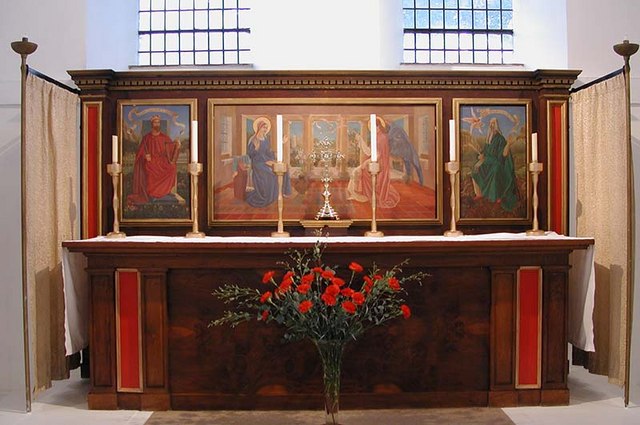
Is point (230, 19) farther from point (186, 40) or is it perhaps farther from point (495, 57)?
point (495, 57)

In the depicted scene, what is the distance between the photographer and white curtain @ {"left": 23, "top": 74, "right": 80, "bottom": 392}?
557 centimetres

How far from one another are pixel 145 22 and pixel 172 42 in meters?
0.39

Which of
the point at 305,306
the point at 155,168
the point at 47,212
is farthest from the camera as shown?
the point at 155,168

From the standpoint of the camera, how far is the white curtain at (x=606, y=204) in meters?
5.69

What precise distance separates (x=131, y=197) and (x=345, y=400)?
108 inches

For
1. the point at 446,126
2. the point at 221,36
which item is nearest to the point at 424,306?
the point at 446,126

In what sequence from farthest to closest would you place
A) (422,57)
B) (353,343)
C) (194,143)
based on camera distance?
1. (422,57)
2. (194,143)
3. (353,343)

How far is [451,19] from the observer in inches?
312

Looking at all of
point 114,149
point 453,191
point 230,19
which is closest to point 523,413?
point 453,191

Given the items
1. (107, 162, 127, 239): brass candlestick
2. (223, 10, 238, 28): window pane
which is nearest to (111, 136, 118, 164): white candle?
(107, 162, 127, 239): brass candlestick

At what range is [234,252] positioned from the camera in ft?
17.4

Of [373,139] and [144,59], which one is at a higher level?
[144,59]

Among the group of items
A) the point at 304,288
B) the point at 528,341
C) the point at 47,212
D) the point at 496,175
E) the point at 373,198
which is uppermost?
the point at 496,175

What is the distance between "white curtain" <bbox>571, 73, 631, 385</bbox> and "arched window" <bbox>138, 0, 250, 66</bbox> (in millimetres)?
3822
